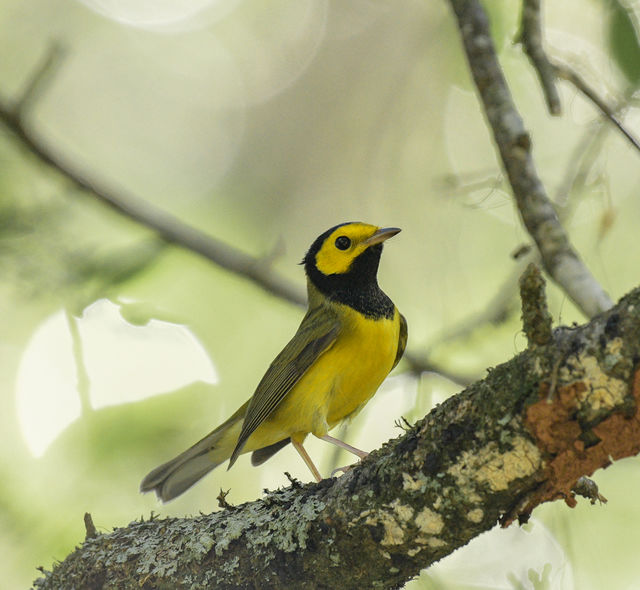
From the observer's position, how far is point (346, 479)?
107 inches

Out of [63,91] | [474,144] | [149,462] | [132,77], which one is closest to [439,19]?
[474,144]

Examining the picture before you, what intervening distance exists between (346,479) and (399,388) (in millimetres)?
2512

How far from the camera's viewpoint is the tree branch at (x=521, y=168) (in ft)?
10.8

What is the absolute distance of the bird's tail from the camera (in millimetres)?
4793

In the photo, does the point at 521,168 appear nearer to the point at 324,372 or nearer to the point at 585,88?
the point at 585,88

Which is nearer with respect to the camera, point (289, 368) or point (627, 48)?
point (627, 48)

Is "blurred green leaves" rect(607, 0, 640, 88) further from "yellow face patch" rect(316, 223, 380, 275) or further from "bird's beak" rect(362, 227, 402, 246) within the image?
"yellow face patch" rect(316, 223, 380, 275)

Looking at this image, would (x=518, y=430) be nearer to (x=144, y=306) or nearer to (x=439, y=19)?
(x=144, y=306)

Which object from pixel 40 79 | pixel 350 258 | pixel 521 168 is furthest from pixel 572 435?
pixel 350 258

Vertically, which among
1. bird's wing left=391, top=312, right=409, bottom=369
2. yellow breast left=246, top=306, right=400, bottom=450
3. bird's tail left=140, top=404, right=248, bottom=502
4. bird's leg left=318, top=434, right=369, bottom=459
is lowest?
bird's leg left=318, top=434, right=369, bottom=459

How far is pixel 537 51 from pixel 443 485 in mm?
2278

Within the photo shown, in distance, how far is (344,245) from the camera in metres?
5.15

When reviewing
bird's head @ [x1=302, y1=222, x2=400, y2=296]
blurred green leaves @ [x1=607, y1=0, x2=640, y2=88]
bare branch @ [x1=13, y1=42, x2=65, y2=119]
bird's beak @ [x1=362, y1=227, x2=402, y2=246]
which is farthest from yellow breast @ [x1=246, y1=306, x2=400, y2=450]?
bare branch @ [x1=13, y1=42, x2=65, y2=119]

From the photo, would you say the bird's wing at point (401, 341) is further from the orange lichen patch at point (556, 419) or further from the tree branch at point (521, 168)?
the orange lichen patch at point (556, 419)
